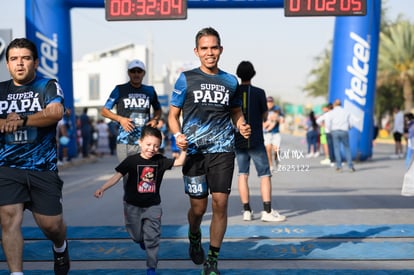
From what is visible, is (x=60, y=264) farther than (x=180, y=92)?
No

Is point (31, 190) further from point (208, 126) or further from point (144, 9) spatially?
point (144, 9)

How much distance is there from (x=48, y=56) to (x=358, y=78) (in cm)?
904

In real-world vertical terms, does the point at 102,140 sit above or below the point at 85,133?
below

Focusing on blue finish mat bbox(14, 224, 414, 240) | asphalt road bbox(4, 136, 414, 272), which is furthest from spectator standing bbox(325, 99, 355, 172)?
blue finish mat bbox(14, 224, 414, 240)

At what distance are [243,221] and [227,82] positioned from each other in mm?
3673

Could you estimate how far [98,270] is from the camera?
6781mm

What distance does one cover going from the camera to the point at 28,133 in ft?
18.5

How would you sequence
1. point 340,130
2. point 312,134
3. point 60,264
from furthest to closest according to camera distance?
point 312,134, point 340,130, point 60,264

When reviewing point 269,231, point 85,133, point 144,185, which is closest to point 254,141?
point 269,231

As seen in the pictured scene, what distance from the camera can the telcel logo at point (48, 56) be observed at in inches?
846

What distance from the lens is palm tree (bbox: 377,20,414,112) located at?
1983 inches

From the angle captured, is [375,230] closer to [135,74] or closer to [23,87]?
[135,74]

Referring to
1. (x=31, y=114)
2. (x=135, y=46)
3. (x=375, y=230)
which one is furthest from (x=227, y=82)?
(x=135, y=46)

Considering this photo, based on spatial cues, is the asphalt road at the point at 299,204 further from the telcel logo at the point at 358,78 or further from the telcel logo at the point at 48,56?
the telcel logo at the point at 48,56
